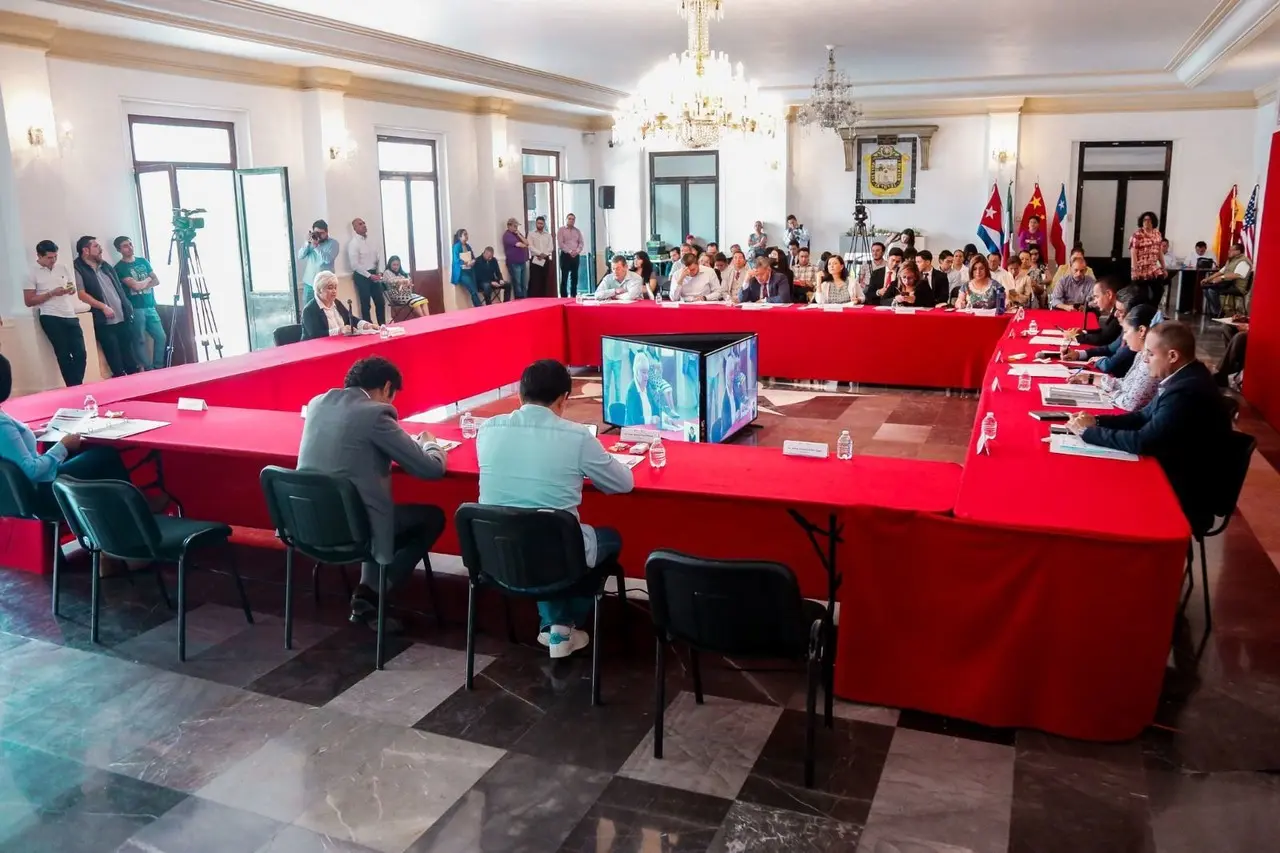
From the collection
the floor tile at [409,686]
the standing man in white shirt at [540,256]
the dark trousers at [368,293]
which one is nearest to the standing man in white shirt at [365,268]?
the dark trousers at [368,293]

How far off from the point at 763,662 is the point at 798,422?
12.6ft

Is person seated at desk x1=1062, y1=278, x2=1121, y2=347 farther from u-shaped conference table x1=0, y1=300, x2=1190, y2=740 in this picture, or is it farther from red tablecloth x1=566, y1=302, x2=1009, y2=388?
u-shaped conference table x1=0, y1=300, x2=1190, y2=740

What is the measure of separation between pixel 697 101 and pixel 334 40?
412 cm

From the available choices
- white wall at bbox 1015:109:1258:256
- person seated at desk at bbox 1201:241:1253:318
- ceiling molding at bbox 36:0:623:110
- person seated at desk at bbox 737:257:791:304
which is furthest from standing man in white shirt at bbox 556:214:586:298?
person seated at desk at bbox 1201:241:1253:318

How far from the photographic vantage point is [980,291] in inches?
324

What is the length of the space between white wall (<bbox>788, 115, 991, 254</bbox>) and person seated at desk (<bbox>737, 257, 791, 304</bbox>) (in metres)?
6.92

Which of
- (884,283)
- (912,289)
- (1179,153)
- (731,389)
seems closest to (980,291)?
(912,289)

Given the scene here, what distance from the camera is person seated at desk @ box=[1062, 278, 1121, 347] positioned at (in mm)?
6199

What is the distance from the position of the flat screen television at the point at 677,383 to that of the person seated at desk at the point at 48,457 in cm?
271

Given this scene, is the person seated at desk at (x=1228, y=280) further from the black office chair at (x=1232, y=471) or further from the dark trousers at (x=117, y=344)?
the dark trousers at (x=117, y=344)

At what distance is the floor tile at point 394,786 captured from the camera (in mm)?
2578

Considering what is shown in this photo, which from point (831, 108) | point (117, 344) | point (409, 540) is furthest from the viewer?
point (831, 108)

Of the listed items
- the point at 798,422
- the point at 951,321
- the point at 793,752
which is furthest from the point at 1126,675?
the point at 951,321

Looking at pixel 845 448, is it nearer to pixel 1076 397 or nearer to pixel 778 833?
pixel 778 833
